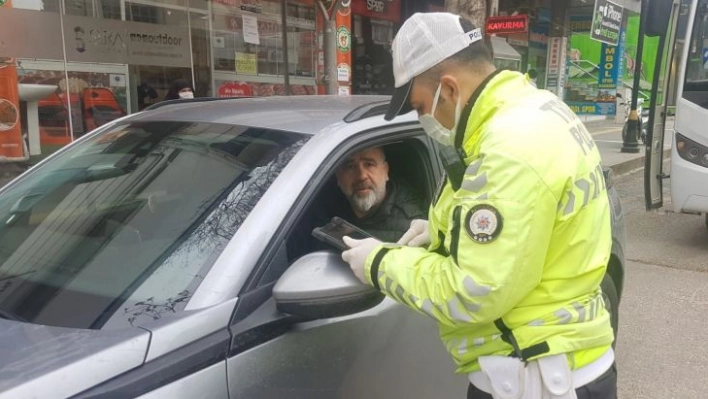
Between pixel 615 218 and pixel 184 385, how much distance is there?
2.42 m

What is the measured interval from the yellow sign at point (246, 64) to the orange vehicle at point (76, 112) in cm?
236

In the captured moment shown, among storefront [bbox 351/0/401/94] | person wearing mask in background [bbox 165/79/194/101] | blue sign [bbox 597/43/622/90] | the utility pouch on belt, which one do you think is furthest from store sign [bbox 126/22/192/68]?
blue sign [bbox 597/43/622/90]

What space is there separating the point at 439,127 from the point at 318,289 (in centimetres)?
52

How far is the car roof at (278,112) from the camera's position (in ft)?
7.27

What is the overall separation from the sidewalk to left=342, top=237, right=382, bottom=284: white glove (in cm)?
724

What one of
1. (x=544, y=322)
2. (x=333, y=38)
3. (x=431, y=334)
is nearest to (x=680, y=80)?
(x=333, y=38)

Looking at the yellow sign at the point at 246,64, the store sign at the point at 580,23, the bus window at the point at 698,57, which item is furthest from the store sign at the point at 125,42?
the store sign at the point at 580,23

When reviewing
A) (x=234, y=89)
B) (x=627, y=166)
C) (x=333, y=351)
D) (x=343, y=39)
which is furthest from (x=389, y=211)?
(x=627, y=166)

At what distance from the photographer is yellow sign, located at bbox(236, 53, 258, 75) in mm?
10555

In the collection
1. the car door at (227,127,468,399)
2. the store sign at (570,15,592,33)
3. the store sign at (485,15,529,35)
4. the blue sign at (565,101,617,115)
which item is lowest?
the blue sign at (565,101,617,115)

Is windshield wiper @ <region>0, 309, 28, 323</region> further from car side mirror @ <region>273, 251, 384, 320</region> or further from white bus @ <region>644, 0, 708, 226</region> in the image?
white bus @ <region>644, 0, 708, 226</region>

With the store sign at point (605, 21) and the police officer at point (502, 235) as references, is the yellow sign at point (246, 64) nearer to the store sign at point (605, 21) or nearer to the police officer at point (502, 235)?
the store sign at point (605, 21)

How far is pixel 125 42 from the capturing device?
28.1 ft

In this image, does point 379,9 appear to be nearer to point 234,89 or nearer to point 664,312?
point 234,89
